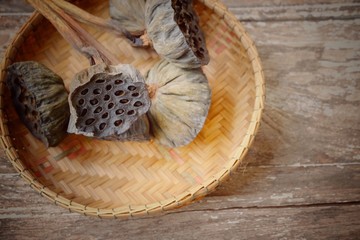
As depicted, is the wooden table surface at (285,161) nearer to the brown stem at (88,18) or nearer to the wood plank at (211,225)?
the wood plank at (211,225)

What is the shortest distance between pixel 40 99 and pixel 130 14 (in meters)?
0.29

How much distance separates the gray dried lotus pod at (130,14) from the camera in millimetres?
961

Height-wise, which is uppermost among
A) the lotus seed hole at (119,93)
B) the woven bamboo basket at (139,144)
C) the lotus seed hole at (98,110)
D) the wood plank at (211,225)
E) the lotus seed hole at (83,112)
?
the lotus seed hole at (119,93)

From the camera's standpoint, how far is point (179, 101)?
0.90 metres

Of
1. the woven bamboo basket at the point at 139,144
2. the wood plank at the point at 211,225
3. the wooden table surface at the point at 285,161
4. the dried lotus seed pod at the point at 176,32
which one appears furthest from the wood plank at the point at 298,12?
the wood plank at the point at 211,225

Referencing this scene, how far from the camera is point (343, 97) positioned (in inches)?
43.3

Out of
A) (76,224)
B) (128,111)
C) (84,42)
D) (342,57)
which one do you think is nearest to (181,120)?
(128,111)

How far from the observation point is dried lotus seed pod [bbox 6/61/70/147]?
2.85ft

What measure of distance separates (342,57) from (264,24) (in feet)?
0.73

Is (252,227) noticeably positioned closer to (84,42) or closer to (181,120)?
(181,120)

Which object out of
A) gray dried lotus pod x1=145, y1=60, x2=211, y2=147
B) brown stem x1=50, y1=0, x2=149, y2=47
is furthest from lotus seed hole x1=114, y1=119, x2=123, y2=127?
brown stem x1=50, y1=0, x2=149, y2=47

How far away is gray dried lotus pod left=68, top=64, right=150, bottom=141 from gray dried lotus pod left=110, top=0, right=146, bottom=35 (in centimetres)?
19

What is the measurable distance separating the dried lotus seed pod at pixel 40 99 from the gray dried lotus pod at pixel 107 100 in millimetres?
92

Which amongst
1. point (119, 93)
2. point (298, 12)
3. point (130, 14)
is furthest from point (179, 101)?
point (298, 12)
